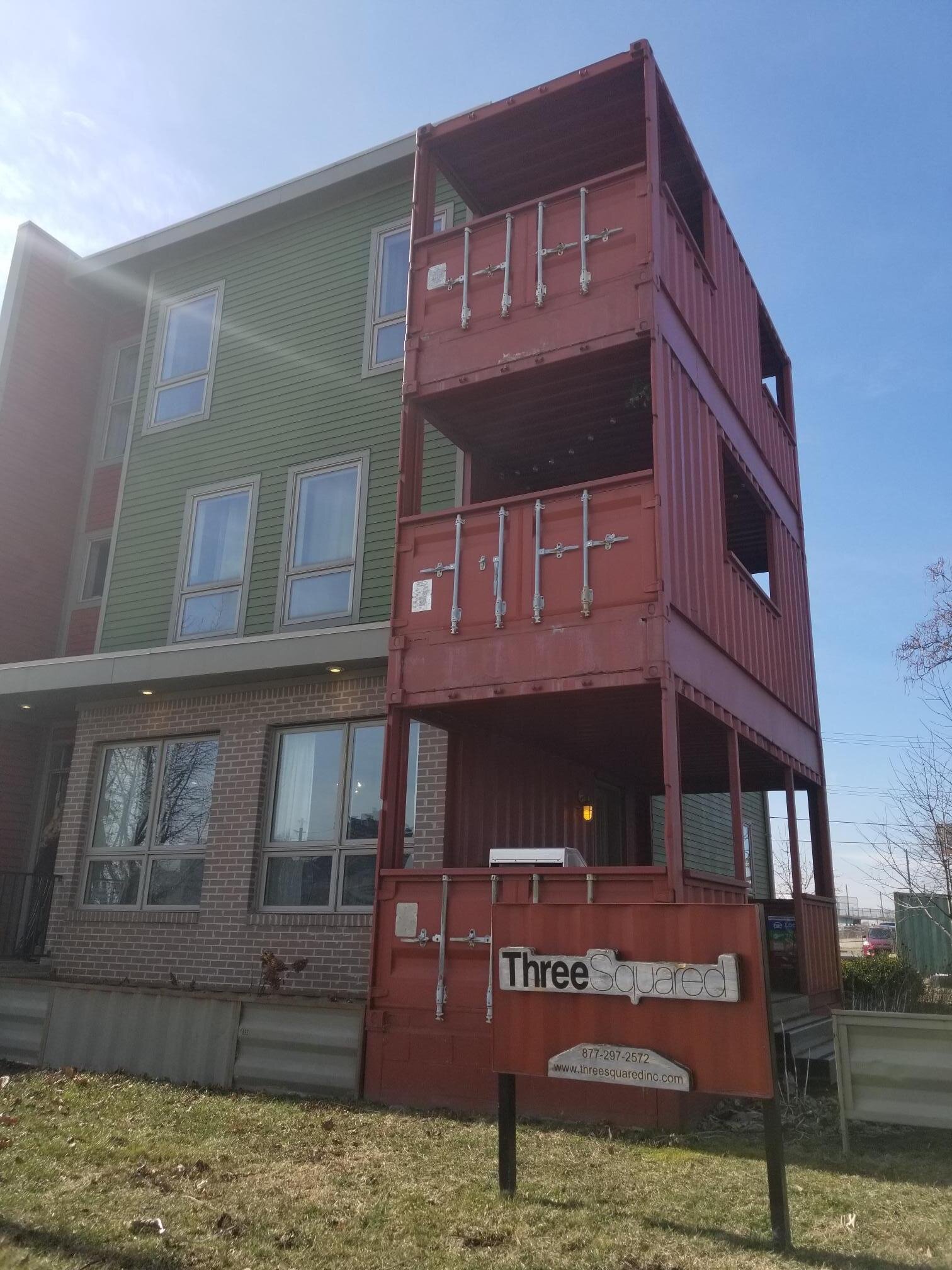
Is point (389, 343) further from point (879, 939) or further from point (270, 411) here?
point (879, 939)

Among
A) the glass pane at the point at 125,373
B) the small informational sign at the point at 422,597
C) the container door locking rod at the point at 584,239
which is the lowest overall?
the small informational sign at the point at 422,597

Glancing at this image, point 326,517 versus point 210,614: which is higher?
point 326,517

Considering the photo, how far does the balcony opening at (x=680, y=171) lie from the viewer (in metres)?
9.49

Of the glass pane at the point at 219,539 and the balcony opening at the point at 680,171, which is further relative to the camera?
the glass pane at the point at 219,539

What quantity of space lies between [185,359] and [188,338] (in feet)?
1.18

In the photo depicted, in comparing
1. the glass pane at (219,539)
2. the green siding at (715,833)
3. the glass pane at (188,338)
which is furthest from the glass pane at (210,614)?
the green siding at (715,833)

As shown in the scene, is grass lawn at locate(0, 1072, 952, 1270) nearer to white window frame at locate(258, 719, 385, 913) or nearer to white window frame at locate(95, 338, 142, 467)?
white window frame at locate(258, 719, 385, 913)

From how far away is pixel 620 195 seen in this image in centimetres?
879

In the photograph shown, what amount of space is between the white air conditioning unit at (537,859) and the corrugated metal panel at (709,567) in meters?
2.07

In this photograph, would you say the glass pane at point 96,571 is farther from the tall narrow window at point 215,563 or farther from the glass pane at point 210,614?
the glass pane at point 210,614

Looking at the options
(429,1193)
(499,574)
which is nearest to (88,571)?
(499,574)

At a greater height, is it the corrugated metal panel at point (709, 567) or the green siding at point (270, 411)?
the green siding at point (270, 411)

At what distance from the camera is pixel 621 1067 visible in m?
4.95

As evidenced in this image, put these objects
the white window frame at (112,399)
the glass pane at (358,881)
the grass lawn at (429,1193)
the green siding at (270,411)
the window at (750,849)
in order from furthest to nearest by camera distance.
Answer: the window at (750,849) → the white window frame at (112,399) → the green siding at (270,411) → the glass pane at (358,881) → the grass lawn at (429,1193)
